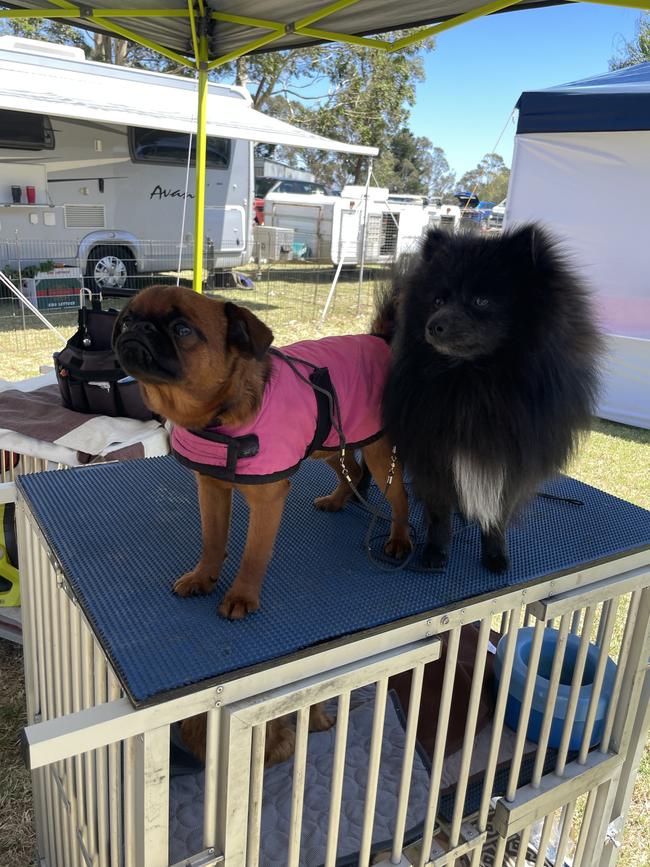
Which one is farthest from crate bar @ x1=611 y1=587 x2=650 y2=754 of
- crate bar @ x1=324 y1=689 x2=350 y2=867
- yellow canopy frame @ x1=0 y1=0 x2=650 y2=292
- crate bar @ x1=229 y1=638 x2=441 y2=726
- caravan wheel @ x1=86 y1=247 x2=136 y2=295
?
caravan wheel @ x1=86 y1=247 x2=136 y2=295

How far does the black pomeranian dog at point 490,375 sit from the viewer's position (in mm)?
1749

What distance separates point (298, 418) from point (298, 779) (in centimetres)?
84

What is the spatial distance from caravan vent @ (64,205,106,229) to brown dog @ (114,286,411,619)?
1016cm

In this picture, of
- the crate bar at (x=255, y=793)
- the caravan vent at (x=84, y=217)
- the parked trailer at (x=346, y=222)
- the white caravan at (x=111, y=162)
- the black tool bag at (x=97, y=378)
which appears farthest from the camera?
the parked trailer at (x=346, y=222)

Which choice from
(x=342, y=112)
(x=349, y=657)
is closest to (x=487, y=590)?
(x=349, y=657)

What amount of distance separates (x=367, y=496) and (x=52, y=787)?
137 centimetres

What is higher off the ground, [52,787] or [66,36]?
[66,36]

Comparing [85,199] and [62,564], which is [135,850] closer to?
[62,564]

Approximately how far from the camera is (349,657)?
154 centimetres

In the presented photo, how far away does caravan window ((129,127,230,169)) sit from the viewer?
1109 cm

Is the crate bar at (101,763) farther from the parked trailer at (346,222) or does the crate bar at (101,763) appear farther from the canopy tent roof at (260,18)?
the parked trailer at (346,222)

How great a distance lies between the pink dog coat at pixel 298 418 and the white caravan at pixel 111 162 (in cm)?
748

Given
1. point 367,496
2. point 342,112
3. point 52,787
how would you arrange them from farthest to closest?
1. point 342,112
2. point 367,496
3. point 52,787

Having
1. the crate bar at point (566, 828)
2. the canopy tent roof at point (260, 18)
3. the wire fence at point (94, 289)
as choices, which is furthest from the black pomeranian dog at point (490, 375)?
the wire fence at point (94, 289)
